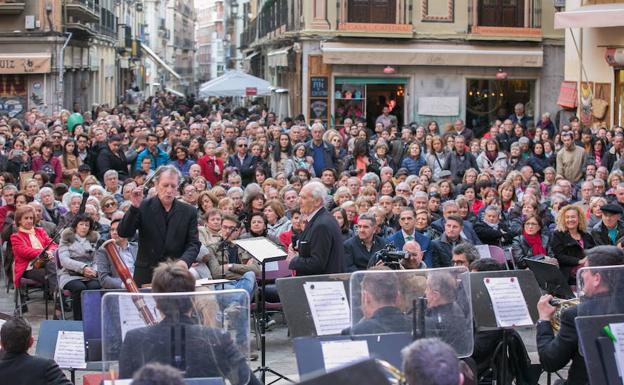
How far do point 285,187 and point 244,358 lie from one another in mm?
8437

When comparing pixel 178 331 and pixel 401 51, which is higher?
pixel 401 51

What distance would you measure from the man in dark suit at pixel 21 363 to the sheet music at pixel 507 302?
9.68ft

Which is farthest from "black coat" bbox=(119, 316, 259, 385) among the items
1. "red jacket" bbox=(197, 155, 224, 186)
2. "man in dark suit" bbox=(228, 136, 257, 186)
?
"man in dark suit" bbox=(228, 136, 257, 186)

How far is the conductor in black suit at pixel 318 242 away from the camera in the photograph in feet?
31.0

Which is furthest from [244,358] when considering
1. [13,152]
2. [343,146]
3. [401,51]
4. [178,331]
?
[401,51]

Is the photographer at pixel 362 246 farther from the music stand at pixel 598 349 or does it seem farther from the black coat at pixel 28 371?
the music stand at pixel 598 349

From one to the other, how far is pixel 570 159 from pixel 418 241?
7.51 m

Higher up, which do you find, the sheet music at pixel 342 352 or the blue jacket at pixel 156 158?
the blue jacket at pixel 156 158

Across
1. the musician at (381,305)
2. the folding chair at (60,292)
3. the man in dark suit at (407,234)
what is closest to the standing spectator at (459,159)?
the man in dark suit at (407,234)

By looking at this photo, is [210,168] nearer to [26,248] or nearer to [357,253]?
[26,248]

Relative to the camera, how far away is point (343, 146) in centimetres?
2123

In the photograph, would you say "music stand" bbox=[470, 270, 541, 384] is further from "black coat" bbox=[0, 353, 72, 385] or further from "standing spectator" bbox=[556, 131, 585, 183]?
"standing spectator" bbox=[556, 131, 585, 183]

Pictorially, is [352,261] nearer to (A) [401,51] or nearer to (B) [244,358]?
(B) [244,358]

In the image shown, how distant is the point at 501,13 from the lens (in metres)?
31.4
